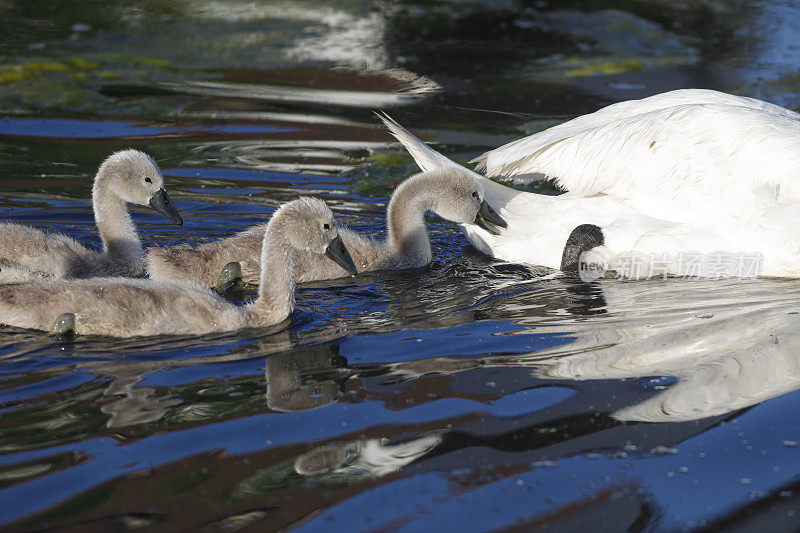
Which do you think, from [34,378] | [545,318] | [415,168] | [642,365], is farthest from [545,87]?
[34,378]

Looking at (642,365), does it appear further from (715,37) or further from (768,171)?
(715,37)

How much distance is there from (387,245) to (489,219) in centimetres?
73

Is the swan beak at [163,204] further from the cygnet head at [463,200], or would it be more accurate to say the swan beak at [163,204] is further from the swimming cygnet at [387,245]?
the cygnet head at [463,200]

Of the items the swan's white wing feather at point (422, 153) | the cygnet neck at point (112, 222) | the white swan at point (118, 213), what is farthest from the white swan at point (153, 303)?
the swan's white wing feather at point (422, 153)

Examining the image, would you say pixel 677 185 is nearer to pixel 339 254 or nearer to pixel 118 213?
pixel 339 254

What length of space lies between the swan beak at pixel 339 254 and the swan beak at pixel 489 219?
1295 mm

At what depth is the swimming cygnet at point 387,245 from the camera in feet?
22.0

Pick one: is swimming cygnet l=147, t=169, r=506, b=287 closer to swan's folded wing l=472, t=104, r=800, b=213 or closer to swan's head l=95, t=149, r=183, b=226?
swan's head l=95, t=149, r=183, b=226

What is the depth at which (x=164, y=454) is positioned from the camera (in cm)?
405

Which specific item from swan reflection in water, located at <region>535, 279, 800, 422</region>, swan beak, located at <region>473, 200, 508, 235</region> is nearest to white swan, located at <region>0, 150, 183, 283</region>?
swan beak, located at <region>473, 200, 508, 235</region>

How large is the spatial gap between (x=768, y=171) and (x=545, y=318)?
1.68 meters

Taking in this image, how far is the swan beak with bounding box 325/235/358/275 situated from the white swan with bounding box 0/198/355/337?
29 centimetres

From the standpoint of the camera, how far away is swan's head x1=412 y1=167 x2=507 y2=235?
23.5 feet

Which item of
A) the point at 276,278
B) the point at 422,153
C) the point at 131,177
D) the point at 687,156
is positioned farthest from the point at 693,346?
the point at 131,177
